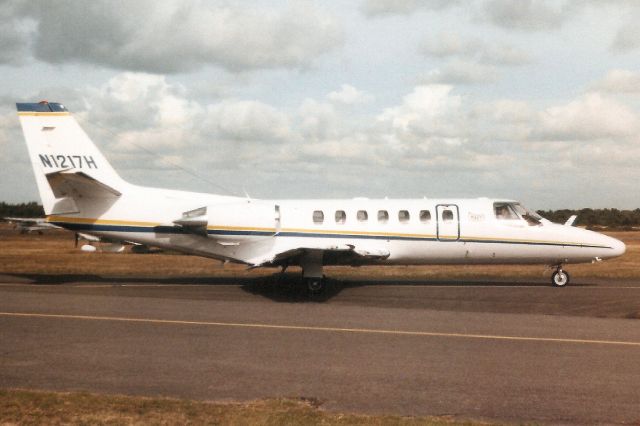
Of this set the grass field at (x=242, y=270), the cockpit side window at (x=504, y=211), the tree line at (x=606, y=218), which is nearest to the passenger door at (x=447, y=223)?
the cockpit side window at (x=504, y=211)

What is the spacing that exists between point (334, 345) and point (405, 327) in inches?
94.1

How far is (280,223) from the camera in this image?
19.8 meters

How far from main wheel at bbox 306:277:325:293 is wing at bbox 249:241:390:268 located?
0.65 m

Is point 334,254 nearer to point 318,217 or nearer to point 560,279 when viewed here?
point 318,217

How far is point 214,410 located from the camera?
7199 mm

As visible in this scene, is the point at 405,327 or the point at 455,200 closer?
the point at 405,327

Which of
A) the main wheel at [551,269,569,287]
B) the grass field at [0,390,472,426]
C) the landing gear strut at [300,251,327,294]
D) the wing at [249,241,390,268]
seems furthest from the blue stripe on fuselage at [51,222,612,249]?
the grass field at [0,390,472,426]

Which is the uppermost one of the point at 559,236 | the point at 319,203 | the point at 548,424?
the point at 319,203

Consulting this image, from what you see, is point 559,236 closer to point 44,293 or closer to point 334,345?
point 334,345

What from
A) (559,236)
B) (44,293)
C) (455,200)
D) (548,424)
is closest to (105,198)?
(44,293)

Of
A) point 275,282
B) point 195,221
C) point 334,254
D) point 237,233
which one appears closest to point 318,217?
point 334,254

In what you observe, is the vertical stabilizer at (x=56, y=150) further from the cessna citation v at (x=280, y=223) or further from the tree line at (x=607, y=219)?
the tree line at (x=607, y=219)

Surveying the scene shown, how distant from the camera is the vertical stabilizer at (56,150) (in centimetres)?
1973

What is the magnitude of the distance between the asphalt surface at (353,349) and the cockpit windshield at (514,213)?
101 inches
